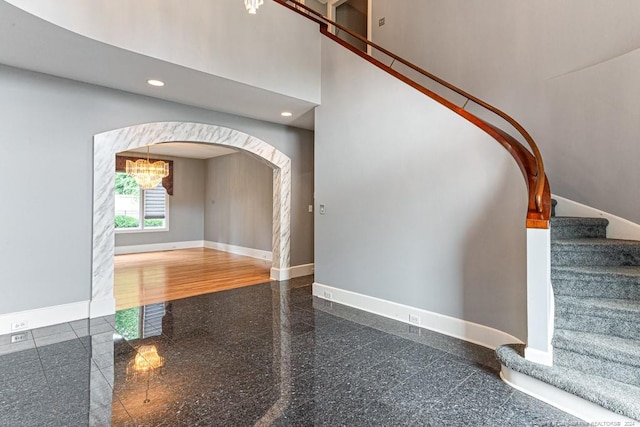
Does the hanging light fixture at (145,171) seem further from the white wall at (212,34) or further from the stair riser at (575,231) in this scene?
the stair riser at (575,231)

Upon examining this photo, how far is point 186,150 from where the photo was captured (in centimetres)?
884

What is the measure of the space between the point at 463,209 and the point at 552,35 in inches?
95.2

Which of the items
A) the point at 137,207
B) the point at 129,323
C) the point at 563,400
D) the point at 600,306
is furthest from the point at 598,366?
the point at 137,207

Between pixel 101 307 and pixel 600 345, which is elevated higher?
pixel 600 345

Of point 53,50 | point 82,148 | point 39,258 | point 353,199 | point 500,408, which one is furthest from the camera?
point 353,199

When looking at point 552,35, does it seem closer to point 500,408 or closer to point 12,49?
point 500,408

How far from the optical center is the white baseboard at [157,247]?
876 cm

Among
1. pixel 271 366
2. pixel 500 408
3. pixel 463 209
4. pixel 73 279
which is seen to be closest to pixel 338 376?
pixel 271 366

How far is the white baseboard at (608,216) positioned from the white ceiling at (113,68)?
348cm

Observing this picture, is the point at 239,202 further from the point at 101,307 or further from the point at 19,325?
the point at 19,325

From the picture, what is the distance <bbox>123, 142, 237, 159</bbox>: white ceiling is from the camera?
8227mm

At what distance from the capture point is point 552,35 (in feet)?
12.0

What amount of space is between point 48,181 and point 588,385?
5.22 meters

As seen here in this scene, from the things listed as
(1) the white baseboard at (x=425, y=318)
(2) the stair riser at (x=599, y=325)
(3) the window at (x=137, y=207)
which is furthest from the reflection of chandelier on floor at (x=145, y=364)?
(3) the window at (x=137, y=207)
